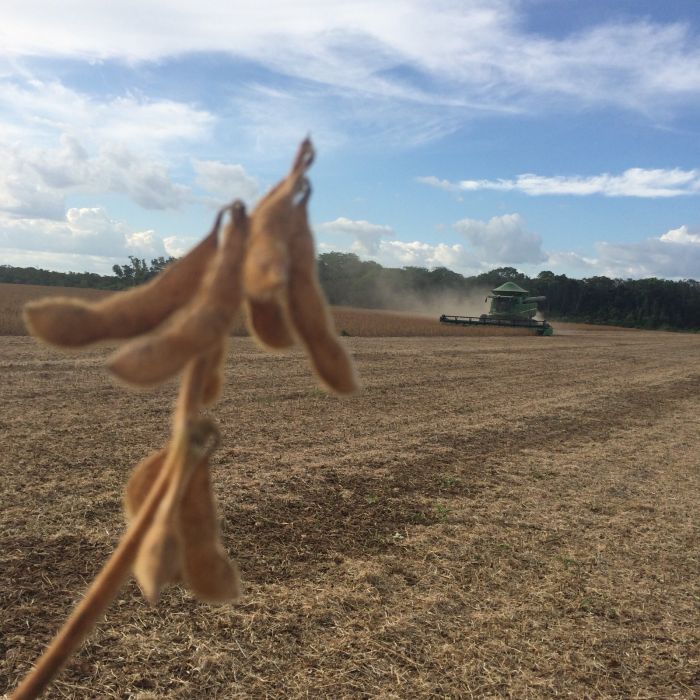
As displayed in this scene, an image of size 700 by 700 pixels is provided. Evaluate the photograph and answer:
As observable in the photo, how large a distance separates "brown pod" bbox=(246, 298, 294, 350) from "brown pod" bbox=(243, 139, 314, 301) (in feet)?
0.15

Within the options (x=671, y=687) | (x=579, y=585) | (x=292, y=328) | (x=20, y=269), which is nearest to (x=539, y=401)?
(x=579, y=585)

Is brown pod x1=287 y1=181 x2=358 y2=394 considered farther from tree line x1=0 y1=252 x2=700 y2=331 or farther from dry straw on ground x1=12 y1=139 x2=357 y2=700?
tree line x1=0 y1=252 x2=700 y2=331

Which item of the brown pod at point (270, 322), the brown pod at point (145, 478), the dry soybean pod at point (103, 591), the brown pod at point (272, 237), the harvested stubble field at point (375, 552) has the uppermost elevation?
the brown pod at point (272, 237)

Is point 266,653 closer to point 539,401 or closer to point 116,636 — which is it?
point 116,636

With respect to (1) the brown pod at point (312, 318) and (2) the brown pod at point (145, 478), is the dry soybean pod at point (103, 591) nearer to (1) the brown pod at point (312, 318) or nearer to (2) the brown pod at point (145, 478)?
(2) the brown pod at point (145, 478)

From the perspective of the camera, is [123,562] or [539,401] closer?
[123,562]

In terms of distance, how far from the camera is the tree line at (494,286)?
164 ft

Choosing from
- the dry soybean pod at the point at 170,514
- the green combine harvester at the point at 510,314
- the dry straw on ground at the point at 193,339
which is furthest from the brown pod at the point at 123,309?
the green combine harvester at the point at 510,314

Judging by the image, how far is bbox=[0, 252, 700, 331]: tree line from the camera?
49875 millimetres

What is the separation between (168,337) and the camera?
53cm

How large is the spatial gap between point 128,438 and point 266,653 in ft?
13.8

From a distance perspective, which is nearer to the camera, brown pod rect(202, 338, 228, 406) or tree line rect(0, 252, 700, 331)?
brown pod rect(202, 338, 228, 406)

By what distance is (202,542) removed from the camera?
2.08ft

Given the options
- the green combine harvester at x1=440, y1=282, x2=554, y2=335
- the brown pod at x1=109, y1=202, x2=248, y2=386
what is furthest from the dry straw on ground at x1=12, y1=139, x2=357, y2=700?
the green combine harvester at x1=440, y1=282, x2=554, y2=335
